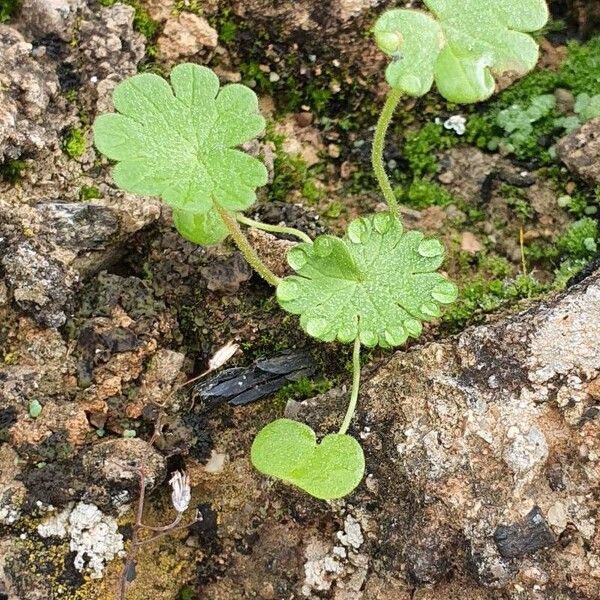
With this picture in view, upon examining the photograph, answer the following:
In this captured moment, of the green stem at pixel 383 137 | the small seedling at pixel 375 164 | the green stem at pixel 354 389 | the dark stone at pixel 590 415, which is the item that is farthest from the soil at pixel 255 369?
the green stem at pixel 383 137

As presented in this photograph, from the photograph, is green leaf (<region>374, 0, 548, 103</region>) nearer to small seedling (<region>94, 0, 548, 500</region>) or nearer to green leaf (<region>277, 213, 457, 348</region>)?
small seedling (<region>94, 0, 548, 500</region>)

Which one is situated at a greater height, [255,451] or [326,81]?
[326,81]

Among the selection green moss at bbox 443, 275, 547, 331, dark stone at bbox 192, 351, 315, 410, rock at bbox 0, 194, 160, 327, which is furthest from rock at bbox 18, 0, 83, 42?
green moss at bbox 443, 275, 547, 331

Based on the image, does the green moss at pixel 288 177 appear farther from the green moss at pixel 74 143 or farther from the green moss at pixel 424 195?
the green moss at pixel 74 143

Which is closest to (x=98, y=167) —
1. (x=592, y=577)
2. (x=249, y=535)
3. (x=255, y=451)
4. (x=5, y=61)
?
(x=5, y=61)

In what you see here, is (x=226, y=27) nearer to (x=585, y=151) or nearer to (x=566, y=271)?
(x=585, y=151)

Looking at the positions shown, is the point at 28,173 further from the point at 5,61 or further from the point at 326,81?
the point at 326,81

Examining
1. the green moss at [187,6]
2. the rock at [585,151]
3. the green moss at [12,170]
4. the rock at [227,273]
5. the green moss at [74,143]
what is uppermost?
the green moss at [187,6]
